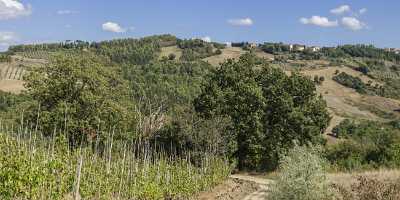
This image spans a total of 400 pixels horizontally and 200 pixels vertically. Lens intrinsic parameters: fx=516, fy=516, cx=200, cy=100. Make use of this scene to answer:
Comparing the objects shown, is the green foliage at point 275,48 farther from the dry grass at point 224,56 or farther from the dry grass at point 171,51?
the dry grass at point 171,51

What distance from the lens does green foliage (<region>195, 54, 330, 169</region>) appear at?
38.0 meters

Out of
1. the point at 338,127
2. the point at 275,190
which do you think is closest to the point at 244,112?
the point at 275,190

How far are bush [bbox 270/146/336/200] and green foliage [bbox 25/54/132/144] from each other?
15.4 metres

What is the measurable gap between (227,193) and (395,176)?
885 cm

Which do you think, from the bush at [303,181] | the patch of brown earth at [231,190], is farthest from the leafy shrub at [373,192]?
the patch of brown earth at [231,190]

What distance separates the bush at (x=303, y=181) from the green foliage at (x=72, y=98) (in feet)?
50.4

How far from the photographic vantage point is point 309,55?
480ft

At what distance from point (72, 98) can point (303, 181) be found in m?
18.6

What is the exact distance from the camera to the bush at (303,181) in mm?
19609

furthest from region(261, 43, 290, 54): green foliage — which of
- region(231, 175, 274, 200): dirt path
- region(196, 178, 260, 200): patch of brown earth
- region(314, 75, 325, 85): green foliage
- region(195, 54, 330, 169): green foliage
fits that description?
region(196, 178, 260, 200): patch of brown earth

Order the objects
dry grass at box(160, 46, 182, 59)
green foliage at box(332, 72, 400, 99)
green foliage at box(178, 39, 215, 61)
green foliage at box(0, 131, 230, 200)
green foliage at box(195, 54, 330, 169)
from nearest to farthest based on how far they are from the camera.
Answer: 1. green foliage at box(0, 131, 230, 200)
2. green foliage at box(195, 54, 330, 169)
3. green foliage at box(332, 72, 400, 99)
4. green foliage at box(178, 39, 215, 61)
5. dry grass at box(160, 46, 182, 59)

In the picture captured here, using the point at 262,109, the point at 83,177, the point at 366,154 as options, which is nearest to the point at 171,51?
the point at 366,154

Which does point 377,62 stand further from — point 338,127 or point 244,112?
point 244,112

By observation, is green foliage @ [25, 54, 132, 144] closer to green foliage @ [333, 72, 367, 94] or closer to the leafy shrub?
the leafy shrub
